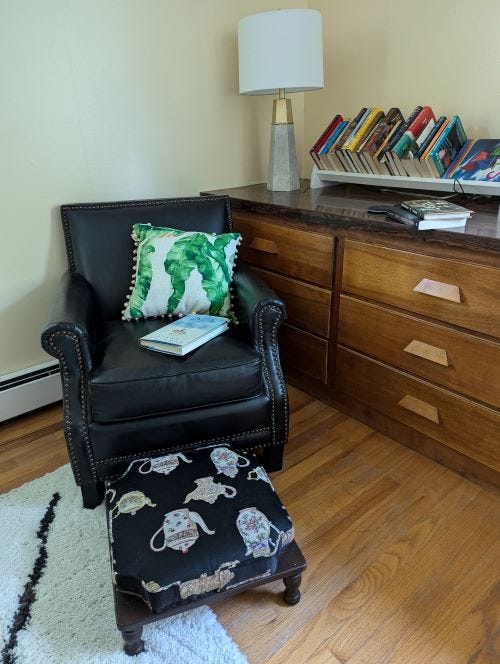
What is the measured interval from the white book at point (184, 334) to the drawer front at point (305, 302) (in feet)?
1.48

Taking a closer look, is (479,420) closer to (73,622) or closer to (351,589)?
(351,589)

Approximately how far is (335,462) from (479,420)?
0.51 metres

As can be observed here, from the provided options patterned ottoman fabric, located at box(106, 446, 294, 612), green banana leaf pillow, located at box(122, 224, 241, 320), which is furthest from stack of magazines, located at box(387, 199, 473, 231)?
patterned ottoman fabric, located at box(106, 446, 294, 612)

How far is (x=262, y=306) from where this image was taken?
1.48 meters

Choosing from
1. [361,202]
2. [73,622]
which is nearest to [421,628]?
[73,622]

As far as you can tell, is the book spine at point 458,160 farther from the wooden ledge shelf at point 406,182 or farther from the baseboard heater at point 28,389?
the baseboard heater at point 28,389

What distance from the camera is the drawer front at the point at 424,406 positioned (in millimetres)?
1478

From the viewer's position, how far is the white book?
4.68 ft

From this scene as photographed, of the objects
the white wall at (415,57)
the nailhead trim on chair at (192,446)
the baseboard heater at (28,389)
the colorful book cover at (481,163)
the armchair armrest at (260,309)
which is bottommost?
the baseboard heater at (28,389)

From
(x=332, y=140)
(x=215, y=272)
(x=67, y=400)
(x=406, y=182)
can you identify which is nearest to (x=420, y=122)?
(x=406, y=182)

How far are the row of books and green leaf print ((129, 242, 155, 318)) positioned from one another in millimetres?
947

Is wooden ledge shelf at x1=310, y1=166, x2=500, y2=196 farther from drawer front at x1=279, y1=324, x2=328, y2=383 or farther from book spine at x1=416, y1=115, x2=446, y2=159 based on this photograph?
drawer front at x1=279, y1=324, x2=328, y2=383

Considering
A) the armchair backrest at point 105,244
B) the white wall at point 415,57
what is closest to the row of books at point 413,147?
the white wall at point 415,57

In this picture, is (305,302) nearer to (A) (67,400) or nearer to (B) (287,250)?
(B) (287,250)
